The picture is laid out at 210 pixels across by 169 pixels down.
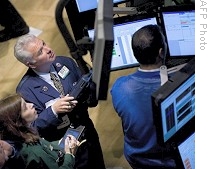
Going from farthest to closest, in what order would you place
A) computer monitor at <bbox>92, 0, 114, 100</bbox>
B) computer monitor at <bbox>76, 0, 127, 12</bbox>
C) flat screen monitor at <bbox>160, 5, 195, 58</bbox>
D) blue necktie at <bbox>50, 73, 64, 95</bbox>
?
computer monitor at <bbox>76, 0, 127, 12</bbox> → blue necktie at <bbox>50, 73, 64, 95</bbox> → flat screen monitor at <bbox>160, 5, 195, 58</bbox> → computer monitor at <bbox>92, 0, 114, 100</bbox>

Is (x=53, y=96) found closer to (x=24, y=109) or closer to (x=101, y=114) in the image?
(x=24, y=109)

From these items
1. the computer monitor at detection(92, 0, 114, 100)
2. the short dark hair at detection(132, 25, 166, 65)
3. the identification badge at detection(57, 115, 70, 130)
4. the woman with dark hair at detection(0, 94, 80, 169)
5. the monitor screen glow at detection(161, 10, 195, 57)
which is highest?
the computer monitor at detection(92, 0, 114, 100)

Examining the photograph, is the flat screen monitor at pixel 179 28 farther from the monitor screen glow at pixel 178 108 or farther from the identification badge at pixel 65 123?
the monitor screen glow at pixel 178 108

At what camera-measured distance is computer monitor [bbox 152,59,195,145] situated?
1.91 m

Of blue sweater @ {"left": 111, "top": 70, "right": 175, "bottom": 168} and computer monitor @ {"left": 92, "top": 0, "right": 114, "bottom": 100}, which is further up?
computer monitor @ {"left": 92, "top": 0, "right": 114, "bottom": 100}

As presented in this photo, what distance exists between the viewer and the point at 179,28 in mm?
3131

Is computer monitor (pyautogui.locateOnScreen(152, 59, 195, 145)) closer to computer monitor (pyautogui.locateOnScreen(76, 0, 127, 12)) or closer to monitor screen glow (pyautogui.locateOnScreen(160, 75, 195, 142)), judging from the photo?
monitor screen glow (pyautogui.locateOnScreen(160, 75, 195, 142))

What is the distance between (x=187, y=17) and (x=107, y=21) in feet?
4.79

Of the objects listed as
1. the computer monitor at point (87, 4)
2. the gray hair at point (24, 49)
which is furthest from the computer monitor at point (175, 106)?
the computer monitor at point (87, 4)

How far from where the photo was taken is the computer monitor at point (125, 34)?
3176mm

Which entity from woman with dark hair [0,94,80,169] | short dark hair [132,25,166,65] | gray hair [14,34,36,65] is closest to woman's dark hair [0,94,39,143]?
woman with dark hair [0,94,80,169]

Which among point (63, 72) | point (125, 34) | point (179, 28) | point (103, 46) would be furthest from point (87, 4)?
point (103, 46)

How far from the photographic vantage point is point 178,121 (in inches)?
83.6
